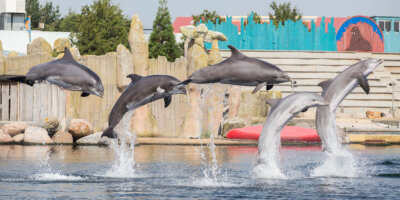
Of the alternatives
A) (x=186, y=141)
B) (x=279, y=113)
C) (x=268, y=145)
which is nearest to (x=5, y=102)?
(x=186, y=141)

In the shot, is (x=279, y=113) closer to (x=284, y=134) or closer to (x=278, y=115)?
(x=278, y=115)

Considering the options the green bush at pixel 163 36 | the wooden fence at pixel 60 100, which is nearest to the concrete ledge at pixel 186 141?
the wooden fence at pixel 60 100

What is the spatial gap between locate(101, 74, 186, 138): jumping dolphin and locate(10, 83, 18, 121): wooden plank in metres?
15.6

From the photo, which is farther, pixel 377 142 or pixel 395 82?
pixel 395 82

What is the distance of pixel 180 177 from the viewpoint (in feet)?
55.9

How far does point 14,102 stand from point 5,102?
14.8 inches

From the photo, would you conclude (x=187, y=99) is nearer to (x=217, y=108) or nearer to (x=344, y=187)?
(x=217, y=108)

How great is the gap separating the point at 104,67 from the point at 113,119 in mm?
14865

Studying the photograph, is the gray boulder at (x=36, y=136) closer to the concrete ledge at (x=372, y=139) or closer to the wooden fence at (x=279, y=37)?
the concrete ledge at (x=372, y=139)

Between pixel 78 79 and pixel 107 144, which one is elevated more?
pixel 78 79

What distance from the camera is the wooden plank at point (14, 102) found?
28.4 meters

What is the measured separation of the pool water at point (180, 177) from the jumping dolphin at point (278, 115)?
81 cm

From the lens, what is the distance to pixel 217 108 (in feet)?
93.5

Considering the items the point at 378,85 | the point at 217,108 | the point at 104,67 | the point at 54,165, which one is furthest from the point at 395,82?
the point at 54,165
